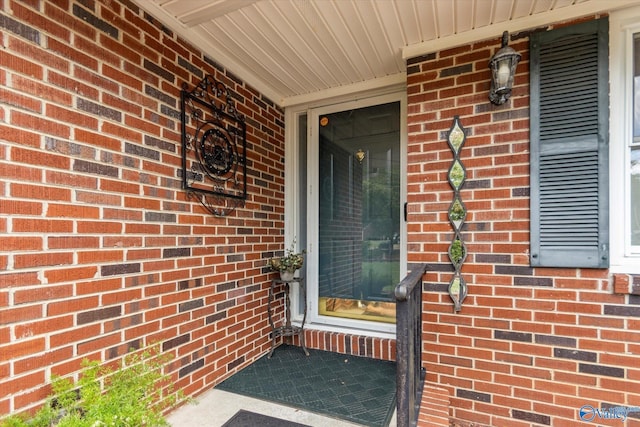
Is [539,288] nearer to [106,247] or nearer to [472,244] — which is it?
[472,244]

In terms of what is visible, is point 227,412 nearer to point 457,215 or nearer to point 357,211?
point 357,211

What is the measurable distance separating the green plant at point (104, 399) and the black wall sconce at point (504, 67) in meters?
2.54

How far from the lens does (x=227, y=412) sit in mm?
1903

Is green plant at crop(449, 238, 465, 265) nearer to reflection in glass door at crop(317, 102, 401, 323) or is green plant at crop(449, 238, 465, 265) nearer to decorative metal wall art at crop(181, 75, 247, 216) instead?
reflection in glass door at crop(317, 102, 401, 323)

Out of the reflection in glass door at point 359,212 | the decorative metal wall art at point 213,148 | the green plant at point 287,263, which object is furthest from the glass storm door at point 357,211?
the decorative metal wall art at point 213,148

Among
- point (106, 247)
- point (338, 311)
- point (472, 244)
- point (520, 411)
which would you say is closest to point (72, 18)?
point (106, 247)

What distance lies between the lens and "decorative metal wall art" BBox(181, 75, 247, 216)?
6.68 feet

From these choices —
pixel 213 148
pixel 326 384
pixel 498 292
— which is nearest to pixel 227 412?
pixel 326 384

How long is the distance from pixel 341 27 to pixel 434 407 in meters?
2.52

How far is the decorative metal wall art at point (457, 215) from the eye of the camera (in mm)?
2010

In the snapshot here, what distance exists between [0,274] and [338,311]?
2372 mm

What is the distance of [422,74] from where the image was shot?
7.14 feet

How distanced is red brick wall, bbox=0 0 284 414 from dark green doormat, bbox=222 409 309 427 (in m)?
0.40
